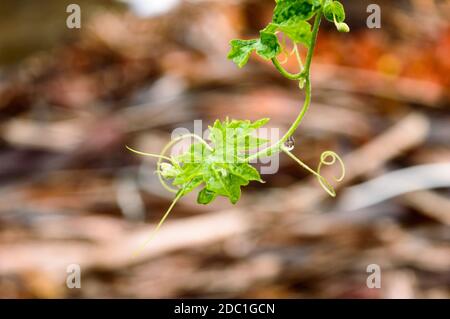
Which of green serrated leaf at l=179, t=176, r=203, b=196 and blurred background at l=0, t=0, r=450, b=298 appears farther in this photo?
blurred background at l=0, t=0, r=450, b=298

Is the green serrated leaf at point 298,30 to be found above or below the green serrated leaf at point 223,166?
above

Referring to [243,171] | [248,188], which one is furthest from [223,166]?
[248,188]

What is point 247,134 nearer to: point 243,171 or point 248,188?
point 243,171

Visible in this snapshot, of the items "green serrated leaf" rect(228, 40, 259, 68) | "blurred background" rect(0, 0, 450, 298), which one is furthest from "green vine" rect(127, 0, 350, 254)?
"blurred background" rect(0, 0, 450, 298)

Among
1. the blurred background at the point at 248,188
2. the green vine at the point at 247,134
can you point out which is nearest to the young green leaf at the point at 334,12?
the green vine at the point at 247,134

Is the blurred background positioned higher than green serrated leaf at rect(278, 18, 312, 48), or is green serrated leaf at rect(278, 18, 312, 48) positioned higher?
the blurred background

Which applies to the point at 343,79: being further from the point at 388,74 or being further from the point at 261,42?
the point at 261,42

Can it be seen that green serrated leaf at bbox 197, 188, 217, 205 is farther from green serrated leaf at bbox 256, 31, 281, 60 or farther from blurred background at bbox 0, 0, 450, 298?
blurred background at bbox 0, 0, 450, 298

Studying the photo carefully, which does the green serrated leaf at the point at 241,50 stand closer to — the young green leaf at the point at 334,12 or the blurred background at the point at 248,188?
the young green leaf at the point at 334,12
